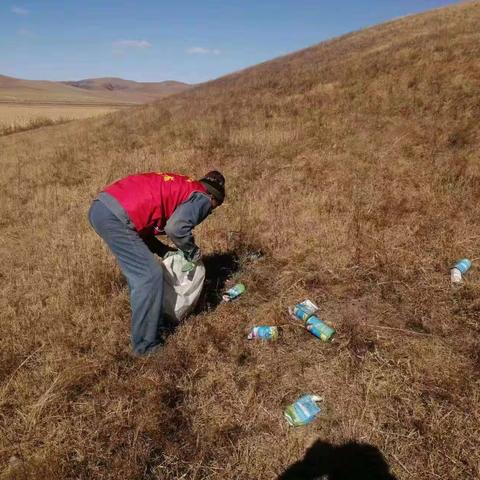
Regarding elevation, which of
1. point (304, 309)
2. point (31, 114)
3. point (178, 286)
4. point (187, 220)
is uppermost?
point (187, 220)

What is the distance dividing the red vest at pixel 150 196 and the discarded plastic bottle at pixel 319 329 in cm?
175

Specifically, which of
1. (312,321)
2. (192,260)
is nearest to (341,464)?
(312,321)

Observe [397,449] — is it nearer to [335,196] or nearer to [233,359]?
[233,359]

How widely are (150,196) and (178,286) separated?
1.00 metres

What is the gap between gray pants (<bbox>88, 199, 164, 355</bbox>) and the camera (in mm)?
3670

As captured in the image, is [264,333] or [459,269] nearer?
[264,333]

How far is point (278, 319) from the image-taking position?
4.42 metres

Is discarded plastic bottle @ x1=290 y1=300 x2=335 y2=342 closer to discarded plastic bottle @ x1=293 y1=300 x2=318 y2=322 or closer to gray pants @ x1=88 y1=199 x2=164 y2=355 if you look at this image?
discarded plastic bottle @ x1=293 y1=300 x2=318 y2=322

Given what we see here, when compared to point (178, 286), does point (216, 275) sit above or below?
below

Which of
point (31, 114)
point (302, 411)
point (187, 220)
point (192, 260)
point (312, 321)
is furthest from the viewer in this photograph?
point (31, 114)

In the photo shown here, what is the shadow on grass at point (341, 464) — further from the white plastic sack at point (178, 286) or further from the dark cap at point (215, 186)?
the dark cap at point (215, 186)

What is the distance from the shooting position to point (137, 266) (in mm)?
3760

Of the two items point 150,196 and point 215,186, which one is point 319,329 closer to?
point 215,186

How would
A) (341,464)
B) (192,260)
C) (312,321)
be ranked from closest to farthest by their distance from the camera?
(341,464) < (192,260) < (312,321)
